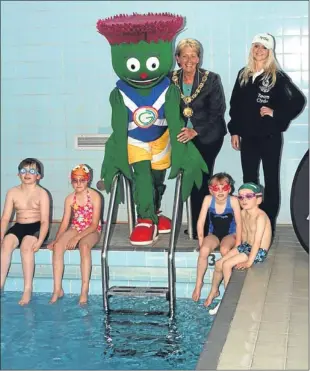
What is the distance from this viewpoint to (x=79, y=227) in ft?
20.4

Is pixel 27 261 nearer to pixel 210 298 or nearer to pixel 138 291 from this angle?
pixel 138 291

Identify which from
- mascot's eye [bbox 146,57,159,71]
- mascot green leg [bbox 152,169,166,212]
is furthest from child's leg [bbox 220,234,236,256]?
mascot's eye [bbox 146,57,159,71]

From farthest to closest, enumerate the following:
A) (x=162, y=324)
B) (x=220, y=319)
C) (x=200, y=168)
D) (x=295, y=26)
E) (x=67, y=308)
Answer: (x=295, y=26)
(x=200, y=168)
(x=67, y=308)
(x=162, y=324)
(x=220, y=319)

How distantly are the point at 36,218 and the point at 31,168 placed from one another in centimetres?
44

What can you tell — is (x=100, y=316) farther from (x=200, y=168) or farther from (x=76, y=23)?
(x=76, y=23)

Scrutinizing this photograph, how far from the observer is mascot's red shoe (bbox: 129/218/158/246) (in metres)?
6.16

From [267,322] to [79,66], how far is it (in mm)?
3557

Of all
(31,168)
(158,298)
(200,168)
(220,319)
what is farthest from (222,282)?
(31,168)

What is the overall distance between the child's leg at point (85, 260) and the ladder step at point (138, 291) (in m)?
Answer: 0.24

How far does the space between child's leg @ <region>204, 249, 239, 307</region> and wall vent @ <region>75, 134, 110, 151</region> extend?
2.05 m

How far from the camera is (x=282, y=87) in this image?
5.94 m

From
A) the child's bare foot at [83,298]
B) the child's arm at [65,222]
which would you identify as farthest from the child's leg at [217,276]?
the child's arm at [65,222]

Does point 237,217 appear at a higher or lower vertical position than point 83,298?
higher

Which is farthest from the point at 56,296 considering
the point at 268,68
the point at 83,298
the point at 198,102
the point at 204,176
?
the point at 268,68
